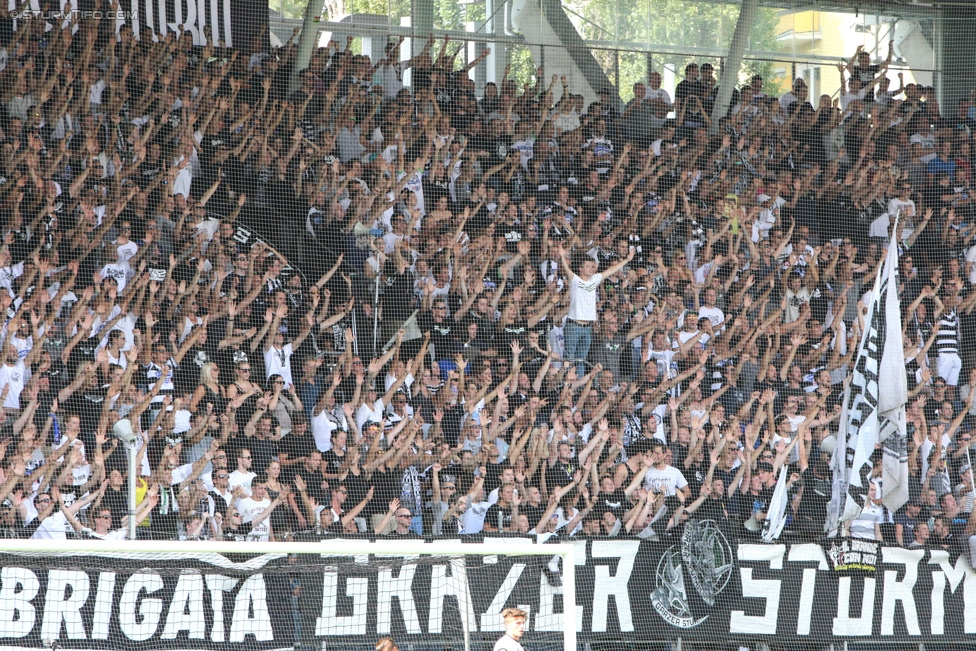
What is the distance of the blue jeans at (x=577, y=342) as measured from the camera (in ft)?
37.2

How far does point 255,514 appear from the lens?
9.42 m

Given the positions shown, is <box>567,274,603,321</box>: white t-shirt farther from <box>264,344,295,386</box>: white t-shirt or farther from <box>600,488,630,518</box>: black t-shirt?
<box>264,344,295,386</box>: white t-shirt

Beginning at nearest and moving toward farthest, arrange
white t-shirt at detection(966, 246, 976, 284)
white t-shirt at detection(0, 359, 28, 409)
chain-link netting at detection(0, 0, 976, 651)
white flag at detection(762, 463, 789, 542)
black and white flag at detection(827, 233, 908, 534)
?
1. chain-link netting at detection(0, 0, 976, 651)
2. white t-shirt at detection(0, 359, 28, 409)
3. white flag at detection(762, 463, 789, 542)
4. black and white flag at detection(827, 233, 908, 534)
5. white t-shirt at detection(966, 246, 976, 284)

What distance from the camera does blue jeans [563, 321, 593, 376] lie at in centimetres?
1134

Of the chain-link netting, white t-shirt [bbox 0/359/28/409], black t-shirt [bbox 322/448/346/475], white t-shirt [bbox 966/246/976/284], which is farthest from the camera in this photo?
white t-shirt [bbox 966/246/976/284]

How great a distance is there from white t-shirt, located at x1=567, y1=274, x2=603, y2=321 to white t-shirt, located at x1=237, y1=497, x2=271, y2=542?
11.5 feet

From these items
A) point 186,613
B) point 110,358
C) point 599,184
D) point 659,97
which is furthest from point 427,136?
point 186,613

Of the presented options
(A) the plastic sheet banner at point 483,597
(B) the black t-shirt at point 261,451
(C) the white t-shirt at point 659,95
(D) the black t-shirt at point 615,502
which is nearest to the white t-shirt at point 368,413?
(B) the black t-shirt at point 261,451

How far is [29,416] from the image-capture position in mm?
9391

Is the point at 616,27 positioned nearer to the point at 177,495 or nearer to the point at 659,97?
the point at 659,97

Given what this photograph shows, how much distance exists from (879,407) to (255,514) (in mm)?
5223

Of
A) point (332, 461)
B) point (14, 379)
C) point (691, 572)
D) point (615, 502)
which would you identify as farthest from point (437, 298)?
point (14, 379)

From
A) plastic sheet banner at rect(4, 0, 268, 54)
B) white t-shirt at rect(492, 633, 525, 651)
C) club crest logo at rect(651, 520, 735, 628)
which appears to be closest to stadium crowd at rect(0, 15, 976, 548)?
plastic sheet banner at rect(4, 0, 268, 54)

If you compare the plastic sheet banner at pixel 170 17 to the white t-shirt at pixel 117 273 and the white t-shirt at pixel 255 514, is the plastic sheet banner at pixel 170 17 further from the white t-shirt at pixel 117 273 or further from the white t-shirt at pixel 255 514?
the white t-shirt at pixel 255 514
